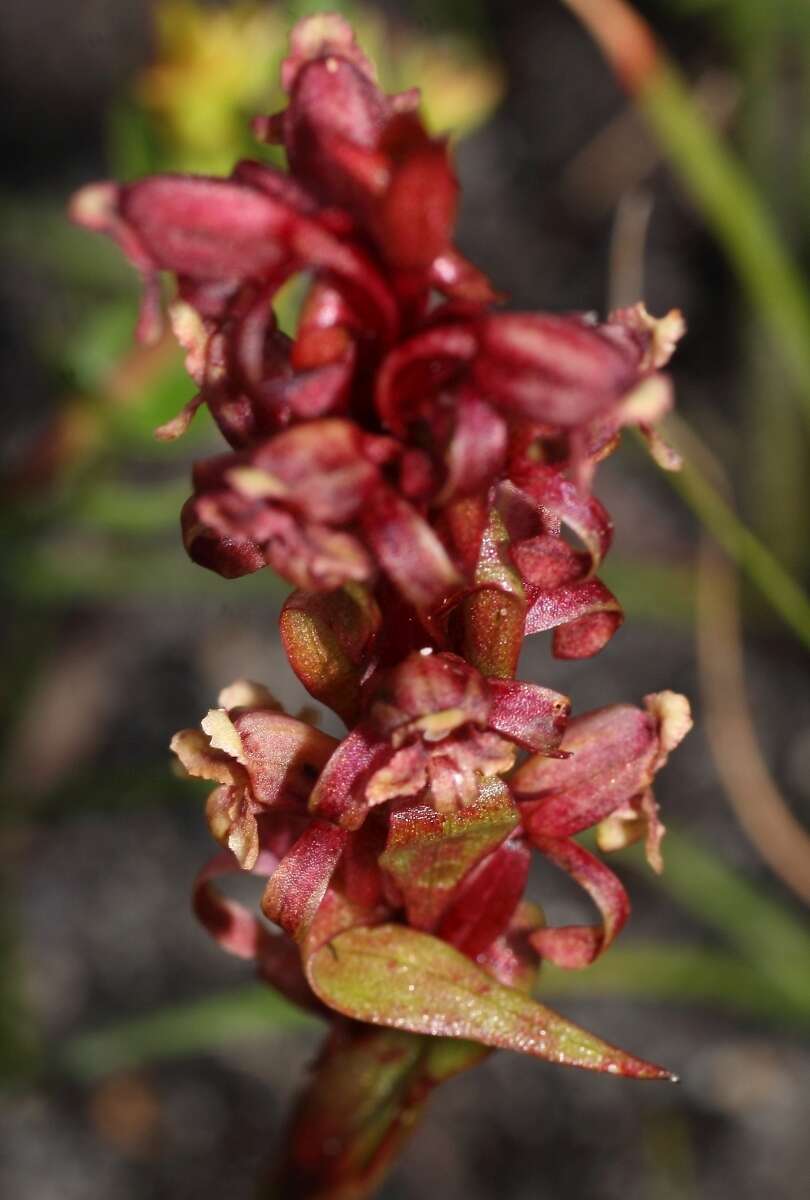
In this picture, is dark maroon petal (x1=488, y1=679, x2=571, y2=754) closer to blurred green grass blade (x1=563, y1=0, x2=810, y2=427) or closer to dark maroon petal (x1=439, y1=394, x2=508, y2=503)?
dark maroon petal (x1=439, y1=394, x2=508, y2=503)

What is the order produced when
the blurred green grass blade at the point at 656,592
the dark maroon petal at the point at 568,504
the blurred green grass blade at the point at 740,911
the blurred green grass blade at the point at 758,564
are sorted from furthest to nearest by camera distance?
the blurred green grass blade at the point at 656,592, the blurred green grass blade at the point at 740,911, the blurred green grass blade at the point at 758,564, the dark maroon petal at the point at 568,504

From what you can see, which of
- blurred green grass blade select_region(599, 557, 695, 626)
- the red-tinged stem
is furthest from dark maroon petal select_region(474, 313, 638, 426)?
blurred green grass blade select_region(599, 557, 695, 626)

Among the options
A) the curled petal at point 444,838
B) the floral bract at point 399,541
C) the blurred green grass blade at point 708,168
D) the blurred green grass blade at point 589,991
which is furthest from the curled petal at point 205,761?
the blurred green grass blade at point 708,168

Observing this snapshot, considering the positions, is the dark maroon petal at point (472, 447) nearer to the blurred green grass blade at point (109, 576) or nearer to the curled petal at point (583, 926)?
the curled petal at point (583, 926)

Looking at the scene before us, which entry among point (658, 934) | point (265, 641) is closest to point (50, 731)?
point (265, 641)

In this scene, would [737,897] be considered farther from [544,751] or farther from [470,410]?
[470,410]

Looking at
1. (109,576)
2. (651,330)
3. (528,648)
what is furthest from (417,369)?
(528,648)

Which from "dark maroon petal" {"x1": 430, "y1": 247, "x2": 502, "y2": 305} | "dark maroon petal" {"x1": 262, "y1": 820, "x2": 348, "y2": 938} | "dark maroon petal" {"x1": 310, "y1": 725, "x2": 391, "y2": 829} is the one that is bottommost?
"dark maroon petal" {"x1": 262, "y1": 820, "x2": 348, "y2": 938}
